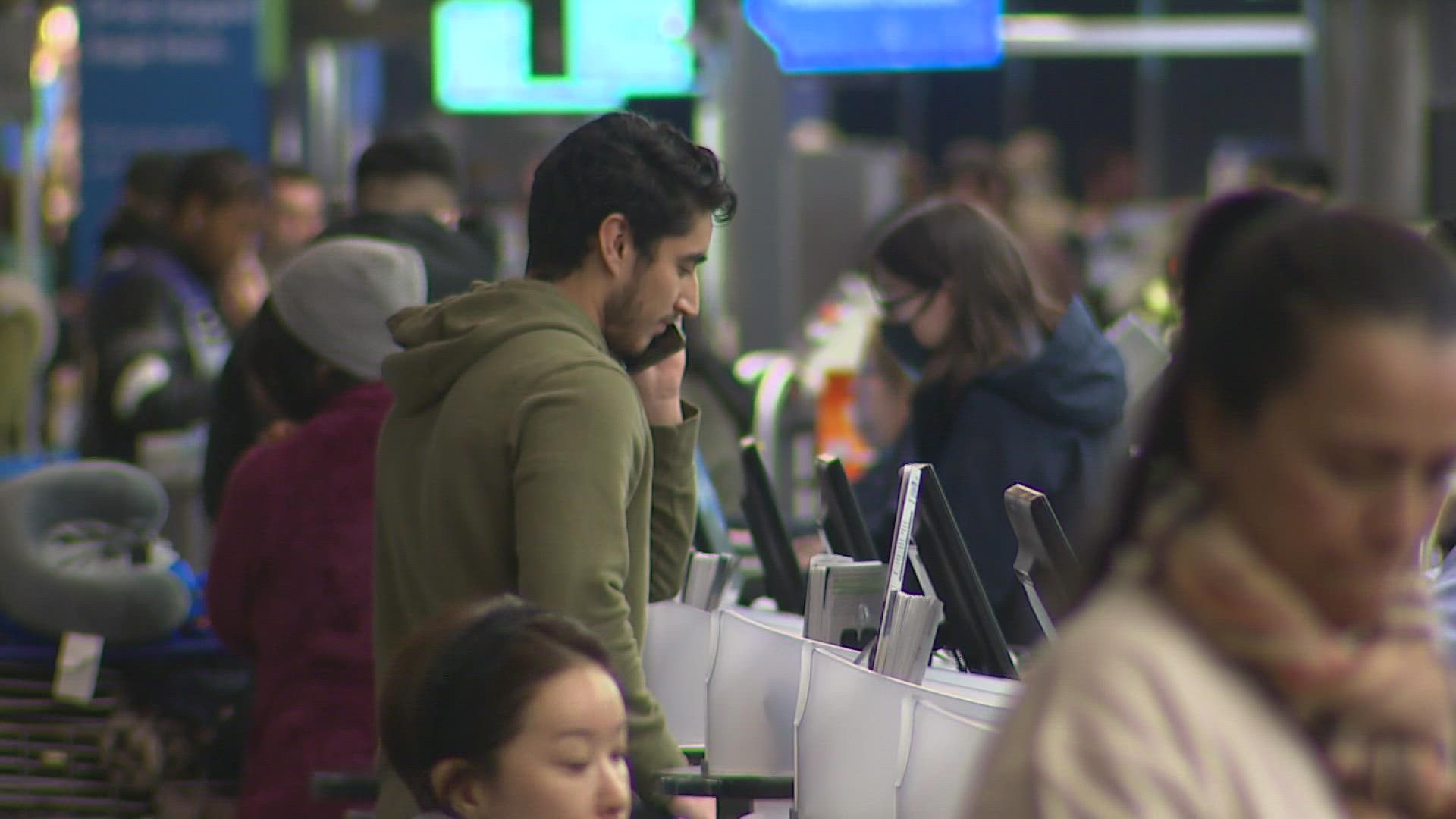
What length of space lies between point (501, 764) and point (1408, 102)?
855 centimetres

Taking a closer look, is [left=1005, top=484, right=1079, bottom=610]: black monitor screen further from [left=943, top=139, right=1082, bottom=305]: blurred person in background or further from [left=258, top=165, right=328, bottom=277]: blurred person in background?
[left=258, top=165, right=328, bottom=277]: blurred person in background

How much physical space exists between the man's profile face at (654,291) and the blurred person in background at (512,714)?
1.50 feet

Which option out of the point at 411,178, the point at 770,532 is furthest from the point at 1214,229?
the point at 411,178

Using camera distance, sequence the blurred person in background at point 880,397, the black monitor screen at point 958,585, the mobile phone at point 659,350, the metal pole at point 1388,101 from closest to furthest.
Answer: the black monitor screen at point 958,585 → the mobile phone at point 659,350 → the blurred person in background at point 880,397 → the metal pole at point 1388,101

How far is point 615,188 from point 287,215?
21.1ft

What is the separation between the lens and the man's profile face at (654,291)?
251 cm

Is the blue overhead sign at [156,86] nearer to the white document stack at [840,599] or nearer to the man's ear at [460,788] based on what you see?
the white document stack at [840,599]

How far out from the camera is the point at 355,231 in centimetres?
437

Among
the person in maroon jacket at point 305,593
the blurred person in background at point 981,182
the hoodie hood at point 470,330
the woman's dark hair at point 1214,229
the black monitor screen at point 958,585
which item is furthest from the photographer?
the blurred person in background at point 981,182

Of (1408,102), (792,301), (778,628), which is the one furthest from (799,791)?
(1408,102)

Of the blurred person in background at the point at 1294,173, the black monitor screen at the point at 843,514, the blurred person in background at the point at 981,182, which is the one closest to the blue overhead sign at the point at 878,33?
the blurred person in background at the point at 981,182

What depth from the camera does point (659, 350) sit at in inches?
111

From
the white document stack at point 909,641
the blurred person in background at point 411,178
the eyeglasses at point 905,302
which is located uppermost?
the blurred person in background at point 411,178

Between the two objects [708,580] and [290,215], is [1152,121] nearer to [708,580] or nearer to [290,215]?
[290,215]
